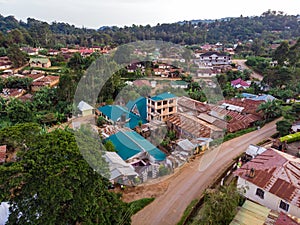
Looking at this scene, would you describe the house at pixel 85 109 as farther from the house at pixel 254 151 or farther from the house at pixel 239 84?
the house at pixel 239 84

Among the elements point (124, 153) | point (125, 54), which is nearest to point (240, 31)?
point (125, 54)

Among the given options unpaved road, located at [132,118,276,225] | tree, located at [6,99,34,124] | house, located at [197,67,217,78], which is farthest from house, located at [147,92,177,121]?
house, located at [197,67,217,78]

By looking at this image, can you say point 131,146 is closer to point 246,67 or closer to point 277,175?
point 277,175

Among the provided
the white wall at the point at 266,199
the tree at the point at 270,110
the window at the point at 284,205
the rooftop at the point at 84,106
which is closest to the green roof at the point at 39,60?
the rooftop at the point at 84,106

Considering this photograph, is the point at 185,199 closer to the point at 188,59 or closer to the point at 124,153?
the point at 124,153

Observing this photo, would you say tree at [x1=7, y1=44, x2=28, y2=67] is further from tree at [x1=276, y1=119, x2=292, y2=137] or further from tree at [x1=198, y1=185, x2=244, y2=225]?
tree at [x1=198, y1=185, x2=244, y2=225]

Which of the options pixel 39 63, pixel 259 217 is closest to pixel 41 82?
pixel 39 63
